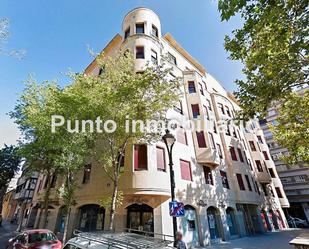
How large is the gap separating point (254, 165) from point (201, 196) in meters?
16.0

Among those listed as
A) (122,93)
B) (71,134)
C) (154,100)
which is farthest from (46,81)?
(154,100)

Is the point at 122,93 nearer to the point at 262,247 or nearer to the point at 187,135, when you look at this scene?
the point at 187,135

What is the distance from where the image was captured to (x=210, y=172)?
18234mm

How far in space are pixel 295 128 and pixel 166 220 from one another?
1134 centimetres

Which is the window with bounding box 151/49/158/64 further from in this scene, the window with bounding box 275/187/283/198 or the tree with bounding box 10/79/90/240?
the window with bounding box 275/187/283/198

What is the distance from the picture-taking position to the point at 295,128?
546 inches

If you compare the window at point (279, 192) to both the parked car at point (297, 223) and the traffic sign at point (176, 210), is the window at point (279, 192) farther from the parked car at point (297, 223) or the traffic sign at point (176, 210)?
the traffic sign at point (176, 210)

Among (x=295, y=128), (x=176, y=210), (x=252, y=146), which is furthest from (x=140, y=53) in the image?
(x=252, y=146)

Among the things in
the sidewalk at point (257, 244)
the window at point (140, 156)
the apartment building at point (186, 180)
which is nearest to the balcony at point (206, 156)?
the apartment building at point (186, 180)

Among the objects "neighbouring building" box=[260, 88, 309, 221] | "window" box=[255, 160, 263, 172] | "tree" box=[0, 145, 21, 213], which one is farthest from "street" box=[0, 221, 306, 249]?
"neighbouring building" box=[260, 88, 309, 221]

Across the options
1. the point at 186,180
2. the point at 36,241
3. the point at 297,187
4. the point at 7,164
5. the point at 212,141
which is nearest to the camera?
the point at 36,241

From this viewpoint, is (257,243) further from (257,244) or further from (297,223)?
(297,223)

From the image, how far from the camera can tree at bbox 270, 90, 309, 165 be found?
1209 cm

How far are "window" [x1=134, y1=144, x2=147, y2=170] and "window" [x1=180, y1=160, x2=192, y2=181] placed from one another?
3.64 meters
